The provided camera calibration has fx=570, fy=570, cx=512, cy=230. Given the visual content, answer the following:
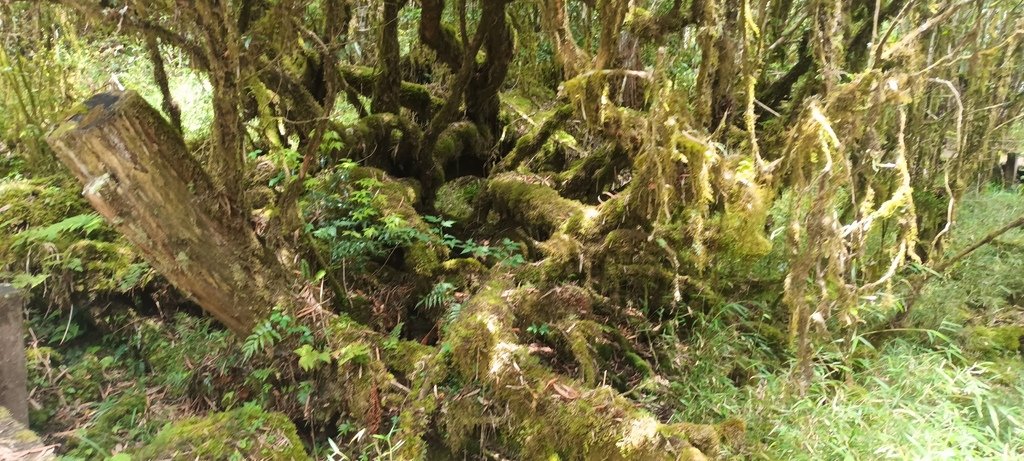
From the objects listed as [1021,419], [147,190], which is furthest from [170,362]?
[1021,419]

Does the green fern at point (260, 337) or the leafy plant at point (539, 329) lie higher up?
the green fern at point (260, 337)

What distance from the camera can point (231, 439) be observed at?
2.67 metres

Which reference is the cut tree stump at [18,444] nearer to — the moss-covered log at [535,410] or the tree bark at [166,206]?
the tree bark at [166,206]

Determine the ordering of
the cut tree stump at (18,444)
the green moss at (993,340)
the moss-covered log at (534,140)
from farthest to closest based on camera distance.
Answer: the moss-covered log at (534,140) → the green moss at (993,340) → the cut tree stump at (18,444)

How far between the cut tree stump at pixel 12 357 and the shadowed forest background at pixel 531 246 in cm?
17

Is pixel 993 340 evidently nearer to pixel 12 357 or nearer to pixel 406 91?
pixel 406 91

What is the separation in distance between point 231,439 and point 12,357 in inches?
51.7

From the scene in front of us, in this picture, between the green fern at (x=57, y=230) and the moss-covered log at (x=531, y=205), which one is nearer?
the green fern at (x=57, y=230)

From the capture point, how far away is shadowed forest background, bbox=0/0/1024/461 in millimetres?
2520

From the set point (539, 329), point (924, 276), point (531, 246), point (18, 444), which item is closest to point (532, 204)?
point (531, 246)

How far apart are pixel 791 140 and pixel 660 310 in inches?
63.2

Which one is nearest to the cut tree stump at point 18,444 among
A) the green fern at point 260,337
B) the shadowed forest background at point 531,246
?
the shadowed forest background at point 531,246

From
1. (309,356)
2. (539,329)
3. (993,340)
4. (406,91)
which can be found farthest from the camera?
(406,91)

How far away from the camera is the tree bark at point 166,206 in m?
2.41
